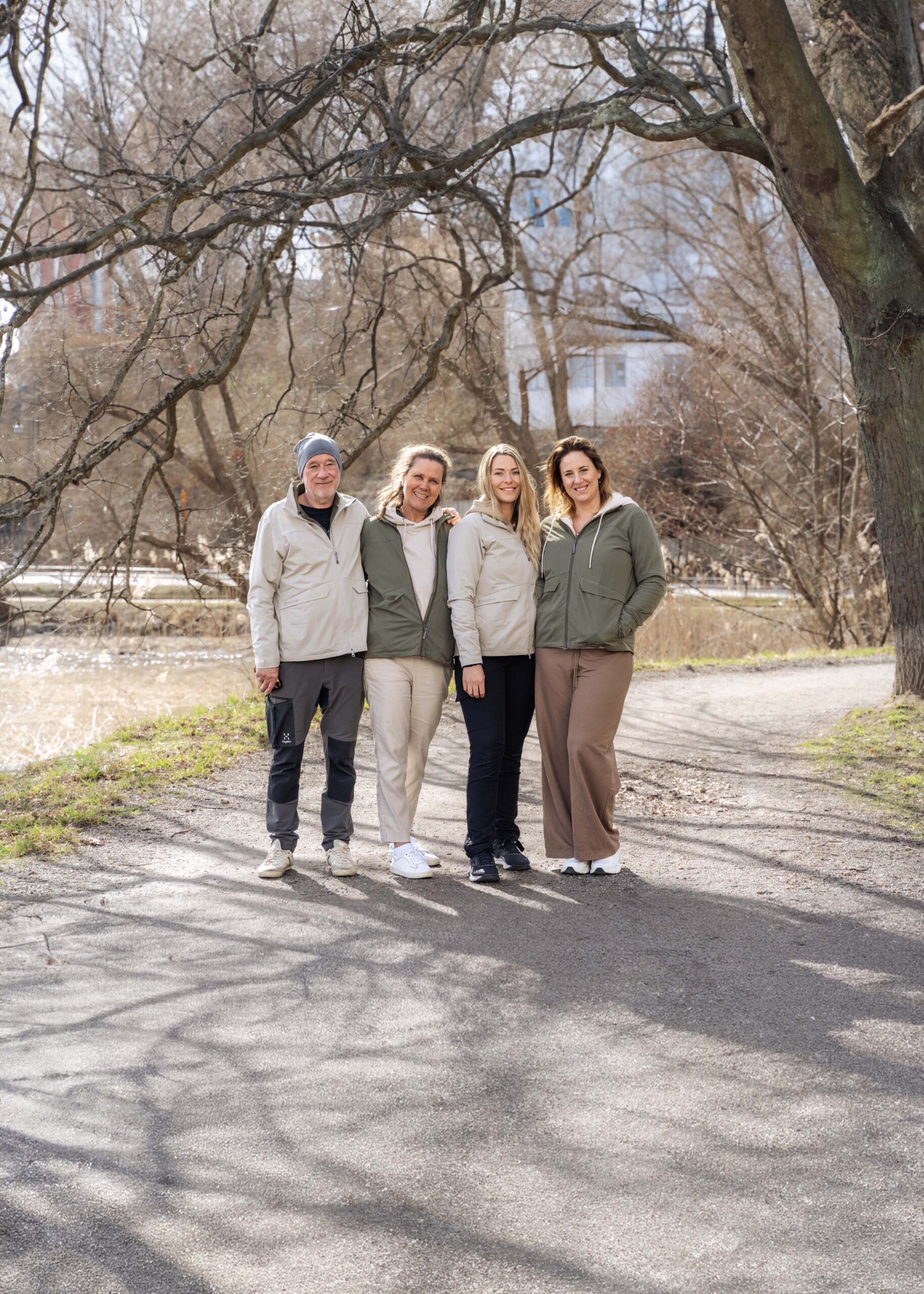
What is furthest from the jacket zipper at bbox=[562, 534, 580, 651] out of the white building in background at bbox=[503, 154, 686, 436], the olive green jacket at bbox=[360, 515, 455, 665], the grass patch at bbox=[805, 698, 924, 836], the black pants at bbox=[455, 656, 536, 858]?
the white building in background at bbox=[503, 154, 686, 436]

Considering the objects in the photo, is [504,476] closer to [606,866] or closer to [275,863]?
[606,866]

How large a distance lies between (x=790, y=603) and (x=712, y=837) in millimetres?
12652

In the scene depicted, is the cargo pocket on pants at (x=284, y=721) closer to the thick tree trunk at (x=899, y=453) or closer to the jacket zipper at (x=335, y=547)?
the jacket zipper at (x=335, y=547)

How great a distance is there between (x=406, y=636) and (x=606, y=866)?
1374 millimetres

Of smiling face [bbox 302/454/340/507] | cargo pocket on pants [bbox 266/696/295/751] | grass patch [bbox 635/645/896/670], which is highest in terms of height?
smiling face [bbox 302/454/340/507]

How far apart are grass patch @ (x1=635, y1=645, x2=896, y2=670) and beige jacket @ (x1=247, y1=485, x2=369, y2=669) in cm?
845

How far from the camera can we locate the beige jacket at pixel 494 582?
559 centimetres

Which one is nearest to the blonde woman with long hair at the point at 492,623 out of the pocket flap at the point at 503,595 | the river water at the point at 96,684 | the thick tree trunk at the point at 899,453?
the pocket flap at the point at 503,595

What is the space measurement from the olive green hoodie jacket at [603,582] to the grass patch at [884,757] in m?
1.94

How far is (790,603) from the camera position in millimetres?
18359

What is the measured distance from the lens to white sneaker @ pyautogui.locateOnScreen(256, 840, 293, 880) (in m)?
5.52

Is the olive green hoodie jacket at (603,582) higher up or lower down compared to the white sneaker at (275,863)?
higher up

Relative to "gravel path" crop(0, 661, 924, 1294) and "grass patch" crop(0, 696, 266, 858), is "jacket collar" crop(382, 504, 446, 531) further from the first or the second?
"grass patch" crop(0, 696, 266, 858)

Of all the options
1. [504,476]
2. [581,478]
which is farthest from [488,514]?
[581,478]
